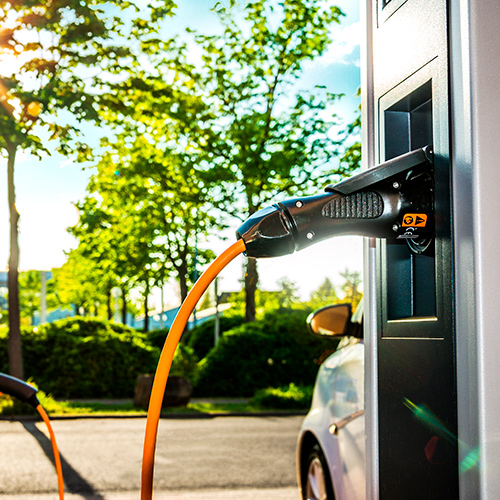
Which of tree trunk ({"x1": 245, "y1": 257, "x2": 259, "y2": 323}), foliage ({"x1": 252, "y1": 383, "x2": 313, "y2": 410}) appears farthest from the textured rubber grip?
tree trunk ({"x1": 245, "y1": 257, "x2": 259, "y2": 323})

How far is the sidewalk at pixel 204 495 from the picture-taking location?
A: 4461 millimetres

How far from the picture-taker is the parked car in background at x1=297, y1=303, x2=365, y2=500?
1781 millimetres

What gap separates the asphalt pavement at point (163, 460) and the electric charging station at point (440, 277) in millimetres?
3930

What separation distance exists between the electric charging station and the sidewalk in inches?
152

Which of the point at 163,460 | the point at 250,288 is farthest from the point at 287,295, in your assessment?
the point at 163,460

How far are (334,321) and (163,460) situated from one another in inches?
169

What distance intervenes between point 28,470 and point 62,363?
5650 mm

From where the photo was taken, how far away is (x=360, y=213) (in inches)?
27.5

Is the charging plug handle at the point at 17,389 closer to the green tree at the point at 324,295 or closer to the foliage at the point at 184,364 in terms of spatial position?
the foliage at the point at 184,364

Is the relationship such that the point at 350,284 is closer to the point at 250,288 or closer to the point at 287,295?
the point at 250,288

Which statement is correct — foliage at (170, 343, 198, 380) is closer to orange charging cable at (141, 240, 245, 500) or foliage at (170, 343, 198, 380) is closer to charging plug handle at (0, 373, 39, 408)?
charging plug handle at (0, 373, 39, 408)

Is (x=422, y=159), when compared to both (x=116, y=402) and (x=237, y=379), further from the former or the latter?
(x=237, y=379)

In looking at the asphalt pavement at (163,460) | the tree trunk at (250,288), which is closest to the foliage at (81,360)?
the tree trunk at (250,288)

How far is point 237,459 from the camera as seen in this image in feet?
19.0
